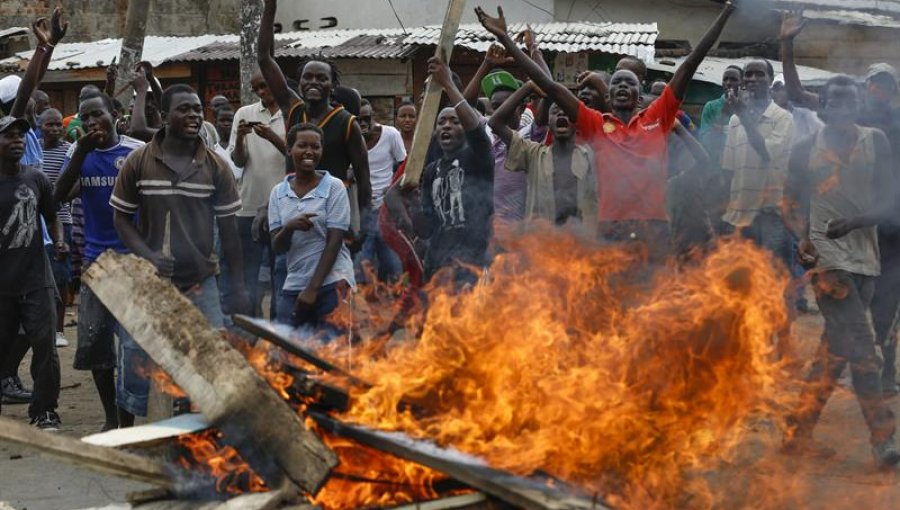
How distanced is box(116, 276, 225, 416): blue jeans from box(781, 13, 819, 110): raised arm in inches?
150

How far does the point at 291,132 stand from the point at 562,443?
322 cm

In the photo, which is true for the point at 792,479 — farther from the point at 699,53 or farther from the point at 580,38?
the point at 580,38

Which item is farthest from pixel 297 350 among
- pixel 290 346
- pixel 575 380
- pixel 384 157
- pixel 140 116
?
pixel 384 157

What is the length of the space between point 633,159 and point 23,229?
3.71 meters

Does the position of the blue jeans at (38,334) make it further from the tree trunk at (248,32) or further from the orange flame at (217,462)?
the tree trunk at (248,32)

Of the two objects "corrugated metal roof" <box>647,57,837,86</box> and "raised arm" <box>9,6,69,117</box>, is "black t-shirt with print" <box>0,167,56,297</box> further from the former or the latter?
"corrugated metal roof" <box>647,57,837,86</box>

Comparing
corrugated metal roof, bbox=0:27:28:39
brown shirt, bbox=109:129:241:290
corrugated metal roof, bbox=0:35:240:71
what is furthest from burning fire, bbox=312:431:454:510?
corrugated metal roof, bbox=0:27:28:39

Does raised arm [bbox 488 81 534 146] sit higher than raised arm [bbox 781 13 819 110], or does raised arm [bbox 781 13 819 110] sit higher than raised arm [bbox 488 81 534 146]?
raised arm [bbox 781 13 819 110]

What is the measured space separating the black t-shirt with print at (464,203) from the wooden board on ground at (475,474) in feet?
10.5

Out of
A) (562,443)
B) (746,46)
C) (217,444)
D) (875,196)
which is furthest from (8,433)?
(746,46)

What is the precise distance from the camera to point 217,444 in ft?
15.3

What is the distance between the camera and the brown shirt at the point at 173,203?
6859 millimetres

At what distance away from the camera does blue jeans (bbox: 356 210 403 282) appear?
354 inches

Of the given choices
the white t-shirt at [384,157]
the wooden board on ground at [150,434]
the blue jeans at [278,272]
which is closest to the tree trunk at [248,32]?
the white t-shirt at [384,157]
